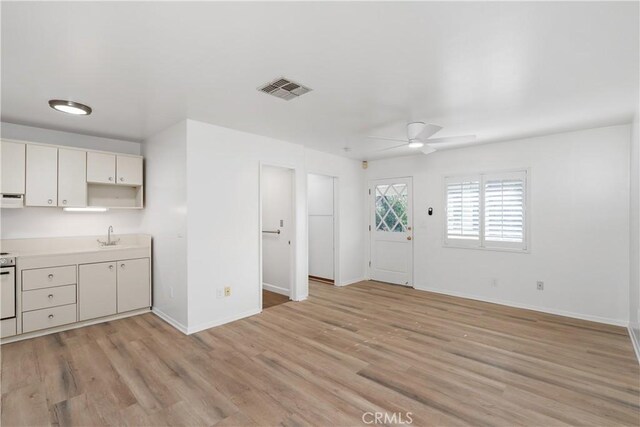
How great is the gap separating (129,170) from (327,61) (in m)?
3.47

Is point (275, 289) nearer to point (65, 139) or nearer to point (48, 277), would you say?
point (48, 277)

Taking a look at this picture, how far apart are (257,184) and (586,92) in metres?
3.66

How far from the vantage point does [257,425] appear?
6.59 ft

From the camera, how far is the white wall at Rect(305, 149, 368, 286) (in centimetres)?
567

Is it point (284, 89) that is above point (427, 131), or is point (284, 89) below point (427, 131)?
above

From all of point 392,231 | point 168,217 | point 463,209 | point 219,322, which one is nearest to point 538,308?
point 463,209

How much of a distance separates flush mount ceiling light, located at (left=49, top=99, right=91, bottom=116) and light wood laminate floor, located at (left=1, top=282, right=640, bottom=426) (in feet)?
7.98

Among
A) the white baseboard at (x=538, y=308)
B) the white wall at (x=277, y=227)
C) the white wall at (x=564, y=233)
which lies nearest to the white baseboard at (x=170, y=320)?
the white wall at (x=277, y=227)

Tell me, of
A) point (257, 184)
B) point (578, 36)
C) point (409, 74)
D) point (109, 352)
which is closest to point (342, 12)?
point (409, 74)

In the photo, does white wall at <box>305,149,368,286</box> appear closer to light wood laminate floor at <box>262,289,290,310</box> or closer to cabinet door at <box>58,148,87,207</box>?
light wood laminate floor at <box>262,289,290,310</box>

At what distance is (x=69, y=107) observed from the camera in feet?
9.98

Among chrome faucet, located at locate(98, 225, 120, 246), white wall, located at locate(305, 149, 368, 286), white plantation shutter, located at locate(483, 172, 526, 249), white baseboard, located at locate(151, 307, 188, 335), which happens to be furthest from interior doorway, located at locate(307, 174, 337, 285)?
chrome faucet, located at locate(98, 225, 120, 246)

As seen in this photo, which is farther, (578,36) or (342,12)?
(578,36)

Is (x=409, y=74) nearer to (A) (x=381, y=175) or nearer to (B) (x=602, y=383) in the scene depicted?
(B) (x=602, y=383)
